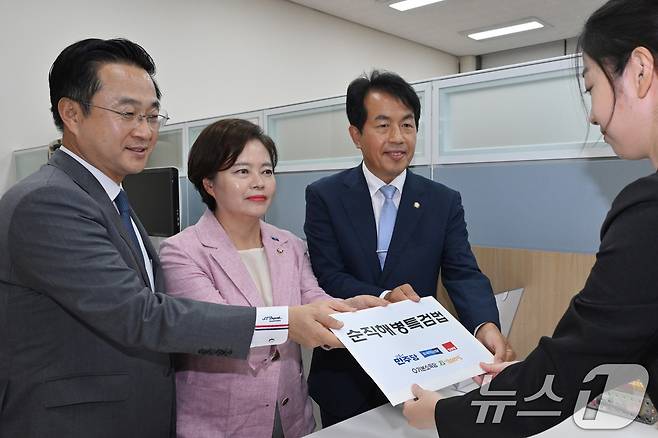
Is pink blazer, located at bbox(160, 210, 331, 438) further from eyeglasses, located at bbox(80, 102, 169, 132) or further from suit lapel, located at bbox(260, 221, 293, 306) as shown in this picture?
eyeglasses, located at bbox(80, 102, 169, 132)

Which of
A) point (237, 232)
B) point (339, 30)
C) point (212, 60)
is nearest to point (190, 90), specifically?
point (212, 60)

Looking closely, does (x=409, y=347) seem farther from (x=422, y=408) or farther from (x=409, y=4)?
(x=409, y=4)

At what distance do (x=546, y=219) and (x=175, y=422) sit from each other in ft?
4.50

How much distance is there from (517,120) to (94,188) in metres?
1.47

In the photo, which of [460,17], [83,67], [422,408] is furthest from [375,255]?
[460,17]

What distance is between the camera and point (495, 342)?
1.52 meters

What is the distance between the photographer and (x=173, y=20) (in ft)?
19.2

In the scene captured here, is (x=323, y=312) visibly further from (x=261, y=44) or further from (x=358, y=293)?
(x=261, y=44)

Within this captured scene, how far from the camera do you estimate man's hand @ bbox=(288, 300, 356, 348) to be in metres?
1.27

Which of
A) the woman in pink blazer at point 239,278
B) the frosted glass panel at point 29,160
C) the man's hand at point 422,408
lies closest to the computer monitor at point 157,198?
the frosted glass panel at point 29,160

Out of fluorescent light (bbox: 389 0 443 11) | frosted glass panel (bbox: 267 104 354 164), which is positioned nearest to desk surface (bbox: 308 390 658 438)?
frosted glass panel (bbox: 267 104 354 164)

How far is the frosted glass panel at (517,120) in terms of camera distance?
1.86 metres

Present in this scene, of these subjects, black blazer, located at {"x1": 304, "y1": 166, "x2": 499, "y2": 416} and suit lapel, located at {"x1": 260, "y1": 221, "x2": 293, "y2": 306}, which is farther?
black blazer, located at {"x1": 304, "y1": 166, "x2": 499, "y2": 416}

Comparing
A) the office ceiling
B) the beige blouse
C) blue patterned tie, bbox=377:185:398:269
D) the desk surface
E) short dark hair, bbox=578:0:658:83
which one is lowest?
the desk surface
